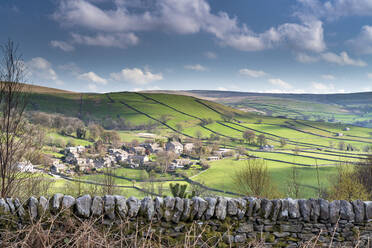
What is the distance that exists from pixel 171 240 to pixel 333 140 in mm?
89409

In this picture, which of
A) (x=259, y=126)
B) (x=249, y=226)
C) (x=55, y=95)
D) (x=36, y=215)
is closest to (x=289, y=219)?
(x=249, y=226)

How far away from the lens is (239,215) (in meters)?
4.92

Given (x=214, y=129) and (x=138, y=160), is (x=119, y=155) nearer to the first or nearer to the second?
(x=138, y=160)

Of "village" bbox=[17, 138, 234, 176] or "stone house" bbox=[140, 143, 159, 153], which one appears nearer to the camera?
"village" bbox=[17, 138, 234, 176]

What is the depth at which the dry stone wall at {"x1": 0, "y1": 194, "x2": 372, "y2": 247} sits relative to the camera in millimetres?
4426

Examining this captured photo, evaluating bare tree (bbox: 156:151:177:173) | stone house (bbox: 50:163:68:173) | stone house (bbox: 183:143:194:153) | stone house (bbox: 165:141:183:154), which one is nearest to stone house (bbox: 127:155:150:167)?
bare tree (bbox: 156:151:177:173)

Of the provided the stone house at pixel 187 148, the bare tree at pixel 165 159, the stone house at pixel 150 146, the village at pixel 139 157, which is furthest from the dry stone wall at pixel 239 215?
the stone house at pixel 187 148

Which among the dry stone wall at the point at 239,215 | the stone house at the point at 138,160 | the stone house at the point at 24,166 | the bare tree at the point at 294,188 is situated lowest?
the stone house at the point at 138,160

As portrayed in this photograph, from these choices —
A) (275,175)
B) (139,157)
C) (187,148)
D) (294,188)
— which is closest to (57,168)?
(139,157)

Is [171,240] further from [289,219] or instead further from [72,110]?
[72,110]

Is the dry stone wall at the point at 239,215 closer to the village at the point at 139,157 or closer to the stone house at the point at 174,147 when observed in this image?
the village at the point at 139,157

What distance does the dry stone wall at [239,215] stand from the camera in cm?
443

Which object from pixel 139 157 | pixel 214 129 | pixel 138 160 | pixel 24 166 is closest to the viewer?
pixel 24 166

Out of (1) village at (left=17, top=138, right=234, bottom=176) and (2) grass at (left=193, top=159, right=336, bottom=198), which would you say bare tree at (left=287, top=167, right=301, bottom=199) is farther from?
(1) village at (left=17, top=138, right=234, bottom=176)
